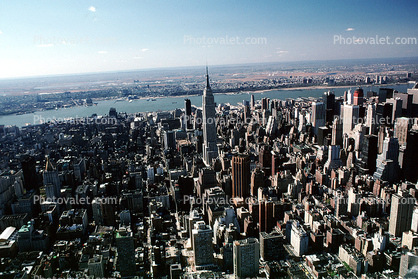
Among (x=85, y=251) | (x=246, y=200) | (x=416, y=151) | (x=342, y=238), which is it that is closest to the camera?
(x=85, y=251)

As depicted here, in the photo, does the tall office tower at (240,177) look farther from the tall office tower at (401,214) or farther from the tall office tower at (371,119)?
the tall office tower at (371,119)

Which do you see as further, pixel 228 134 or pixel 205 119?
pixel 228 134

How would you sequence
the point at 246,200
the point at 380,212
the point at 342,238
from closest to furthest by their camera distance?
the point at 342,238, the point at 380,212, the point at 246,200

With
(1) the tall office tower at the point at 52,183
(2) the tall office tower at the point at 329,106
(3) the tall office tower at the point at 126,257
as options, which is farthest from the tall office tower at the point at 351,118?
(1) the tall office tower at the point at 52,183

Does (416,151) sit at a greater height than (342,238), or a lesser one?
greater

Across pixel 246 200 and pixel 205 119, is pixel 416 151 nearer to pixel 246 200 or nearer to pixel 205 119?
pixel 246 200

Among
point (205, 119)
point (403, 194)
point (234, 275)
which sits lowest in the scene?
point (234, 275)

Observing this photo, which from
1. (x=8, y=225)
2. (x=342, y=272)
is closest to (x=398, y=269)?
(x=342, y=272)
